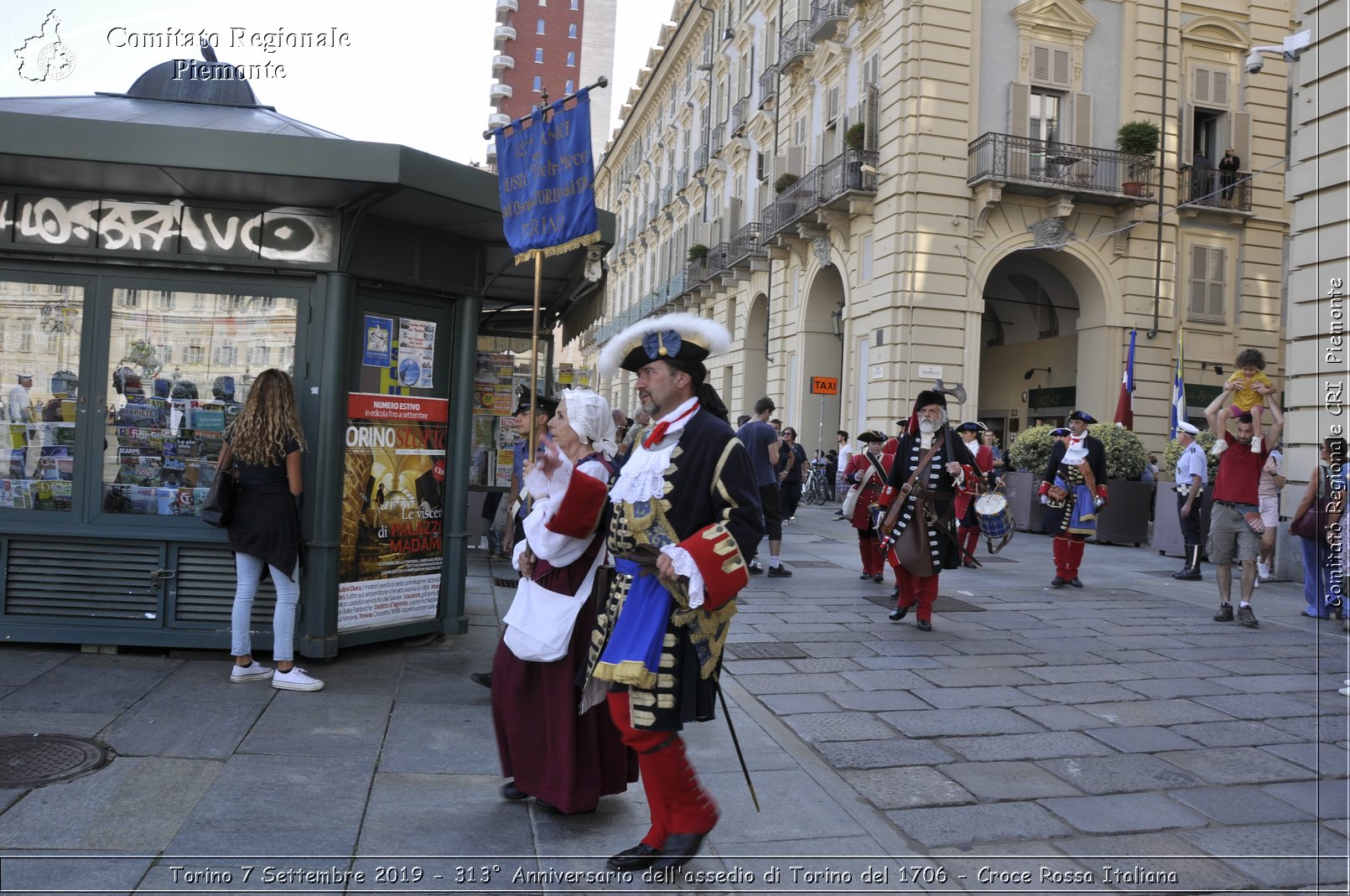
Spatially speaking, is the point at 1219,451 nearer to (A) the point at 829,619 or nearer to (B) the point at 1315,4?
(A) the point at 829,619

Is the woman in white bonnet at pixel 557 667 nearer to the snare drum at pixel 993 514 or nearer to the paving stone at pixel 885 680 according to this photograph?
the paving stone at pixel 885 680

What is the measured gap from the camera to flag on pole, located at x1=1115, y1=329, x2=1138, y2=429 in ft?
64.8

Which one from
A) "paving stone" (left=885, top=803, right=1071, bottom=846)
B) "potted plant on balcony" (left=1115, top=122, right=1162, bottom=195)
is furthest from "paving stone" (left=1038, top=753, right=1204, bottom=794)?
"potted plant on balcony" (left=1115, top=122, right=1162, bottom=195)

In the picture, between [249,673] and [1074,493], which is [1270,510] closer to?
[1074,493]

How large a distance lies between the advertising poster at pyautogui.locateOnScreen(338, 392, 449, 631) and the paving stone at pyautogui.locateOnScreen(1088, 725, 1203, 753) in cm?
427

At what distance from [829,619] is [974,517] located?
12.6ft

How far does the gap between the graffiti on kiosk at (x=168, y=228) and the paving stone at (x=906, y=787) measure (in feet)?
14.2

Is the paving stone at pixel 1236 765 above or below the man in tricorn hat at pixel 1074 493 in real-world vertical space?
below

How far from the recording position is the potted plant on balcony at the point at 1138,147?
21.3 meters

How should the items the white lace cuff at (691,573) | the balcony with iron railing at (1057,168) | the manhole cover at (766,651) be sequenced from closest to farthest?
the white lace cuff at (691,573) < the manhole cover at (766,651) < the balcony with iron railing at (1057,168)

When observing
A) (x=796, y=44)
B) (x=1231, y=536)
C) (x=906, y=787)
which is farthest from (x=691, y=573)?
(x=796, y=44)

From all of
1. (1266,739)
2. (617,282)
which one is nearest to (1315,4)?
(1266,739)

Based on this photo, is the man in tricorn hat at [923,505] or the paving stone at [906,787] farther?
the man in tricorn hat at [923,505]

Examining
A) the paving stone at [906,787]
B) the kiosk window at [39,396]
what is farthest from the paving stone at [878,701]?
the kiosk window at [39,396]
